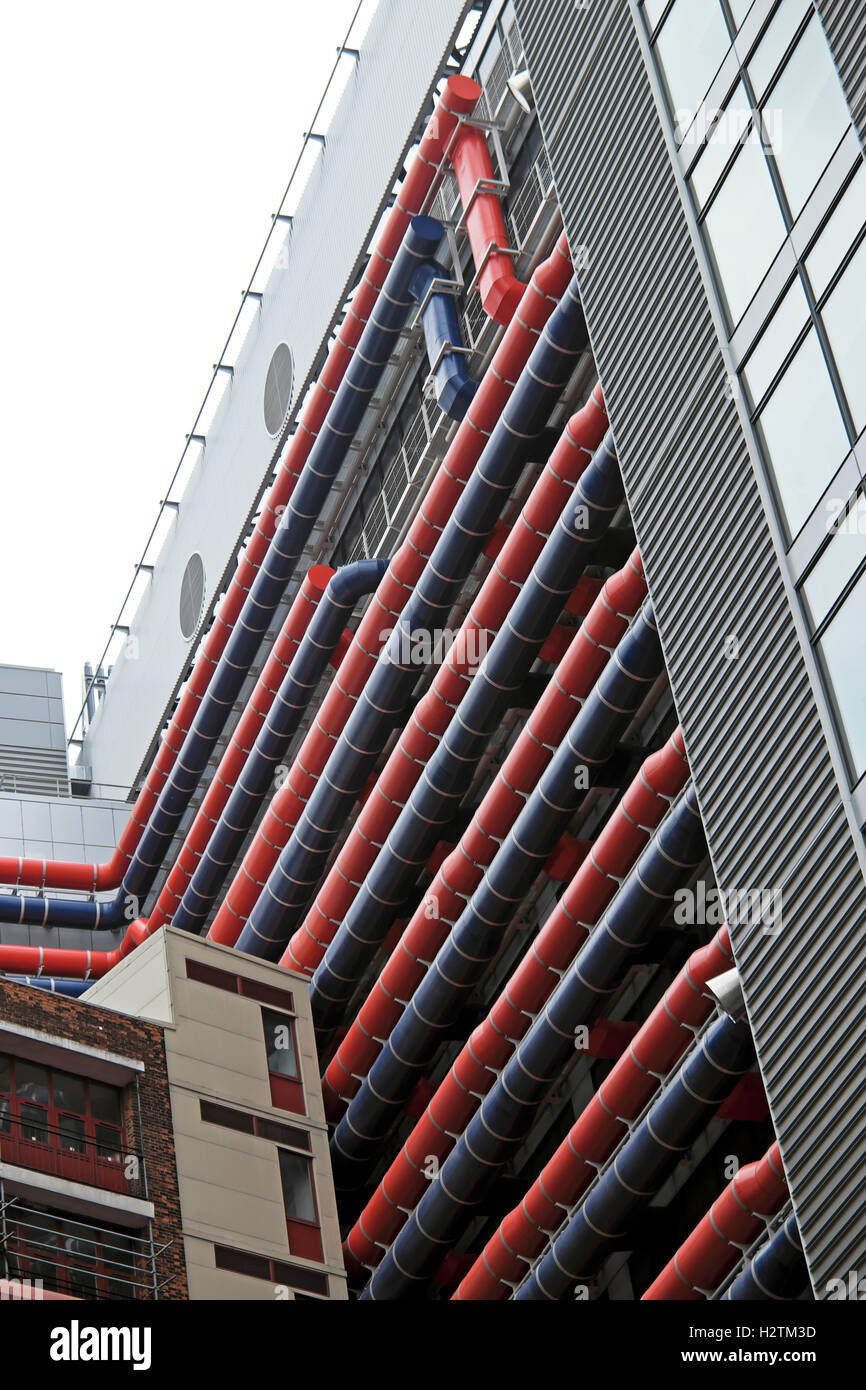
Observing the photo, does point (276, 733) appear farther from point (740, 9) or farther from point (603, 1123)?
point (740, 9)

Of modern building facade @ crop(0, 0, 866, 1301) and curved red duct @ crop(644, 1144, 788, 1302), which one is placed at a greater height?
modern building facade @ crop(0, 0, 866, 1301)

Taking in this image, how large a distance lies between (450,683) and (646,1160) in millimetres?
10268

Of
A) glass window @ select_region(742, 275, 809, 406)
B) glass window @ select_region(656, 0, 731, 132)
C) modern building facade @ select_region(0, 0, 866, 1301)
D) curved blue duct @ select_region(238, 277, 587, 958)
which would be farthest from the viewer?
curved blue duct @ select_region(238, 277, 587, 958)

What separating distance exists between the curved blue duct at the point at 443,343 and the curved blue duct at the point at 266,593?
37 centimetres

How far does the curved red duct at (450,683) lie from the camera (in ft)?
105

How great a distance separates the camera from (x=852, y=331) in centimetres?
2023

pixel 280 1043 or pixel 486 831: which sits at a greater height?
pixel 486 831

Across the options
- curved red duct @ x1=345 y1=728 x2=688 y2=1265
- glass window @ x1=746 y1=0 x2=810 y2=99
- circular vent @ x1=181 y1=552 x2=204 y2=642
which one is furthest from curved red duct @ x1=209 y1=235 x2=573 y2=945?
circular vent @ x1=181 y1=552 x2=204 y2=642

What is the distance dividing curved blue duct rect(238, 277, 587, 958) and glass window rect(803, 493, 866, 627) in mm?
12040

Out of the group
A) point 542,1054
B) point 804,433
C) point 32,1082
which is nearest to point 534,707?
point 542,1054

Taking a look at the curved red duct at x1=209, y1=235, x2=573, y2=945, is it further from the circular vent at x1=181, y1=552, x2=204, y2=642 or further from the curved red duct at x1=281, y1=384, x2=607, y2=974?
the circular vent at x1=181, y1=552, x2=204, y2=642

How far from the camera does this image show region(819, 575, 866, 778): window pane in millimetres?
19875

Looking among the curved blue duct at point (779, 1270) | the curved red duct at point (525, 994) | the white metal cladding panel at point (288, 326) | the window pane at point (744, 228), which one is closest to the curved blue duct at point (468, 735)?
the curved red duct at point (525, 994)
